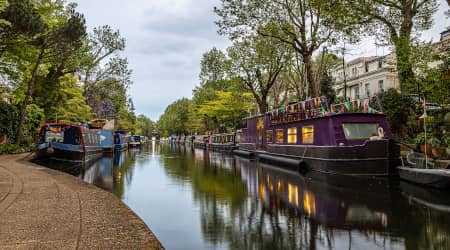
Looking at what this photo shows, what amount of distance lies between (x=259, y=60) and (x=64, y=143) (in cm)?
1849

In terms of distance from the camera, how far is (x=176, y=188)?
15867 millimetres

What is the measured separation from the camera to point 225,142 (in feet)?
165

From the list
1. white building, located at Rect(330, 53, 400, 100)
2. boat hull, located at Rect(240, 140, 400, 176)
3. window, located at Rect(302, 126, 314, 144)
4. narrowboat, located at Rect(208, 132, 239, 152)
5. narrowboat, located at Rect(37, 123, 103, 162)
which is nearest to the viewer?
boat hull, located at Rect(240, 140, 400, 176)

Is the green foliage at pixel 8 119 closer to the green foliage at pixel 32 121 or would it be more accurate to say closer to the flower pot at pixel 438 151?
the green foliage at pixel 32 121

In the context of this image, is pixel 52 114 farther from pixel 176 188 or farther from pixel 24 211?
pixel 24 211

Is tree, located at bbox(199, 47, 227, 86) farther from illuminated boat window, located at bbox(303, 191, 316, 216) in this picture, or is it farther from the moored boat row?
illuminated boat window, located at bbox(303, 191, 316, 216)

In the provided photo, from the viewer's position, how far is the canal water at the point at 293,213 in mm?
7665

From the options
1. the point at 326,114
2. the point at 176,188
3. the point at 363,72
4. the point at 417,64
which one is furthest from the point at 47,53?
the point at 363,72

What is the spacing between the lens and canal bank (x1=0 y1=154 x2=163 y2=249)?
609 centimetres

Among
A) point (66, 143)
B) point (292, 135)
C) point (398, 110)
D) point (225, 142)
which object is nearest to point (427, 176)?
point (292, 135)

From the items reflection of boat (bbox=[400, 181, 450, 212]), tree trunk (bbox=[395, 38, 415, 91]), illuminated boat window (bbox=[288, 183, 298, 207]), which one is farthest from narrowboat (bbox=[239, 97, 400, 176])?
illuminated boat window (bbox=[288, 183, 298, 207])

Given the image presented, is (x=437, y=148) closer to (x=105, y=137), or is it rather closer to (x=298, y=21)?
(x=298, y=21)

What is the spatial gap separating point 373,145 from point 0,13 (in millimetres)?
18183

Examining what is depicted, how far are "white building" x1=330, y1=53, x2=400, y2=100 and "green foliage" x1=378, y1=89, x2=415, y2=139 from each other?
1775cm
